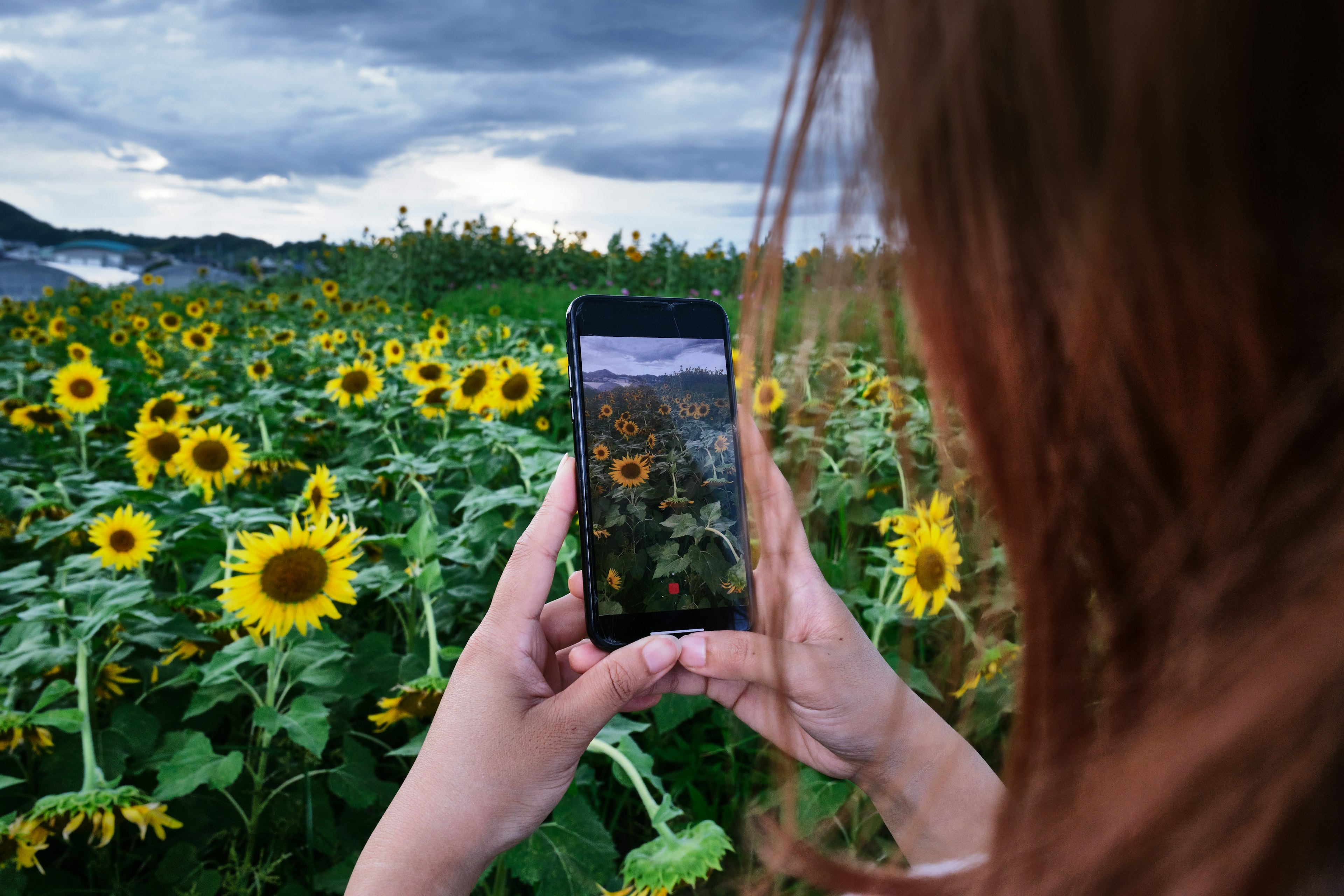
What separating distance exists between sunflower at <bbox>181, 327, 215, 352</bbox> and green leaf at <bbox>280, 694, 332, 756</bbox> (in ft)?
12.2

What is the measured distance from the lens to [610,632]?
0.97 metres

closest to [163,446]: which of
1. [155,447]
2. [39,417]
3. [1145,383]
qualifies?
[155,447]

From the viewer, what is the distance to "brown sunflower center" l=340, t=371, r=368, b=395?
292 centimetres

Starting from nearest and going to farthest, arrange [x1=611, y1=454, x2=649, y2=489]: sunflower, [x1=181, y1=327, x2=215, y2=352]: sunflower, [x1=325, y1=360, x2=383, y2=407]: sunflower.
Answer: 1. [x1=611, y1=454, x2=649, y2=489]: sunflower
2. [x1=325, y1=360, x2=383, y2=407]: sunflower
3. [x1=181, y1=327, x2=215, y2=352]: sunflower

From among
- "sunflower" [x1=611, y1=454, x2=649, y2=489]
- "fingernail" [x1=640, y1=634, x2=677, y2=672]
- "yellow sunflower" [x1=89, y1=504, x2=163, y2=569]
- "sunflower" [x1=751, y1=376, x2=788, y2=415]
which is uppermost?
"sunflower" [x1=751, y1=376, x2=788, y2=415]

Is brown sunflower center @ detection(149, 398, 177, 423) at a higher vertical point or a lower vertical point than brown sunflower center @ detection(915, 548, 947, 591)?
higher

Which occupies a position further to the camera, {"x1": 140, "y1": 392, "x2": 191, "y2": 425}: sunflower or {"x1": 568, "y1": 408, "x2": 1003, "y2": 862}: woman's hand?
{"x1": 140, "y1": 392, "x2": 191, "y2": 425}: sunflower

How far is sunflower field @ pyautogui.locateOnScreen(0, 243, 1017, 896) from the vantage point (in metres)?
1.00

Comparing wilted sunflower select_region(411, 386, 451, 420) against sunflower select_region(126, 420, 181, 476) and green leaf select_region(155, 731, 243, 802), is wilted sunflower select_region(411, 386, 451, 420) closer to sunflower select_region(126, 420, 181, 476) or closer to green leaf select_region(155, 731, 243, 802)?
sunflower select_region(126, 420, 181, 476)

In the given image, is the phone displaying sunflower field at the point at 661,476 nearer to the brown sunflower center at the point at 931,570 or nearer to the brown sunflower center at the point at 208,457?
the brown sunflower center at the point at 931,570

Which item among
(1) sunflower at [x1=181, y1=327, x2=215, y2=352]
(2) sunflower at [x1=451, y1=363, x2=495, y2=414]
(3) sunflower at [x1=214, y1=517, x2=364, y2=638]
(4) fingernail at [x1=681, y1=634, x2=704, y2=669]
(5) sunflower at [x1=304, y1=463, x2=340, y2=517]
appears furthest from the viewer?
(1) sunflower at [x1=181, y1=327, x2=215, y2=352]

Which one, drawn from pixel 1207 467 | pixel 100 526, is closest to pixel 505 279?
pixel 100 526

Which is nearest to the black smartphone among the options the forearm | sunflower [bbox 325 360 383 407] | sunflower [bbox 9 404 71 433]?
the forearm

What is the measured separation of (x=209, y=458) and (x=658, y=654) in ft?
6.03
